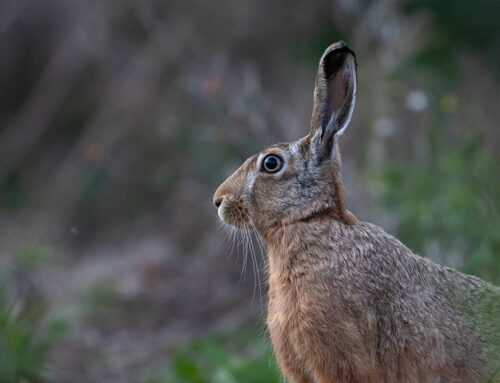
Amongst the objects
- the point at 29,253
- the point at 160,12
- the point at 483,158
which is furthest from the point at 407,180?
the point at 160,12

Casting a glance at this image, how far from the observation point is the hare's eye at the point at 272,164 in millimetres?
3875

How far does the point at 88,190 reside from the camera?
320 inches

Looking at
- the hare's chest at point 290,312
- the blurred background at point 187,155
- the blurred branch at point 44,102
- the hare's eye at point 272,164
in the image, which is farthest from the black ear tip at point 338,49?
the blurred branch at point 44,102

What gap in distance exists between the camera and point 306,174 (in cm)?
383

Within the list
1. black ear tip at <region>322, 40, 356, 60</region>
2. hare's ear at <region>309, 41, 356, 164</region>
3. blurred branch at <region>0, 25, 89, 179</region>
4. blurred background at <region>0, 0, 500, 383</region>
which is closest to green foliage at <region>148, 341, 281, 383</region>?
blurred background at <region>0, 0, 500, 383</region>

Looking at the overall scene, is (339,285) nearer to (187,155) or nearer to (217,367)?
(217,367)

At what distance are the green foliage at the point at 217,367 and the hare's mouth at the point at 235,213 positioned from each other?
0.98 meters

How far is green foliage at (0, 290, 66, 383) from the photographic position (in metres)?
4.74

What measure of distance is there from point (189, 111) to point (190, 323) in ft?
12.0

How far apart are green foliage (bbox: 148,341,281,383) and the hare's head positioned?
1.05 meters

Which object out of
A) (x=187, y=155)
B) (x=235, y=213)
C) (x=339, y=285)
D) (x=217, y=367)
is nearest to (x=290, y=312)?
(x=339, y=285)

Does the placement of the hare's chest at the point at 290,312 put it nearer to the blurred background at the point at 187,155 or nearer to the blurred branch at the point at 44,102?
the blurred background at the point at 187,155

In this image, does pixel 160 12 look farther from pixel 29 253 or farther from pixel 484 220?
pixel 484 220

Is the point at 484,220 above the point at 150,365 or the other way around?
above
